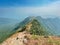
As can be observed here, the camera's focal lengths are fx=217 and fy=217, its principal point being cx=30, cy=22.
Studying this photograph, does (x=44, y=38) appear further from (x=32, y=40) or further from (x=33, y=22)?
(x=33, y=22)

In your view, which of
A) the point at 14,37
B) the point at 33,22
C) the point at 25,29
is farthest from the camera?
the point at 33,22

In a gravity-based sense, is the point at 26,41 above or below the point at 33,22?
below

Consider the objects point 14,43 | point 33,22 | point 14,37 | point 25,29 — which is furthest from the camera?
point 33,22

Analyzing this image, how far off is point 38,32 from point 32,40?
22.2 feet

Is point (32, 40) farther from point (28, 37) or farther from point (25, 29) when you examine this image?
point (25, 29)

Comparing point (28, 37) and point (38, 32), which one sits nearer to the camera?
point (28, 37)

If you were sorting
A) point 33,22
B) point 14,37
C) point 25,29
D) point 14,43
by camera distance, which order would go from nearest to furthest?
point 14,43 → point 14,37 → point 25,29 → point 33,22

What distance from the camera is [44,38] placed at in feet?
120

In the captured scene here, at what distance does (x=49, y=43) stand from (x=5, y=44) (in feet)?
23.5

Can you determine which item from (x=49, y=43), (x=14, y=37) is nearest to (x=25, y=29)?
(x=14, y=37)

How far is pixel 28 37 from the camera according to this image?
36.3m

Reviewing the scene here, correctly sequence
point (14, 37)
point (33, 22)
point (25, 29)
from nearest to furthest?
point (14, 37)
point (25, 29)
point (33, 22)

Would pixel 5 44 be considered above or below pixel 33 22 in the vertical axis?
below

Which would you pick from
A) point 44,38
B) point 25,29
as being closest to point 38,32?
point 25,29
